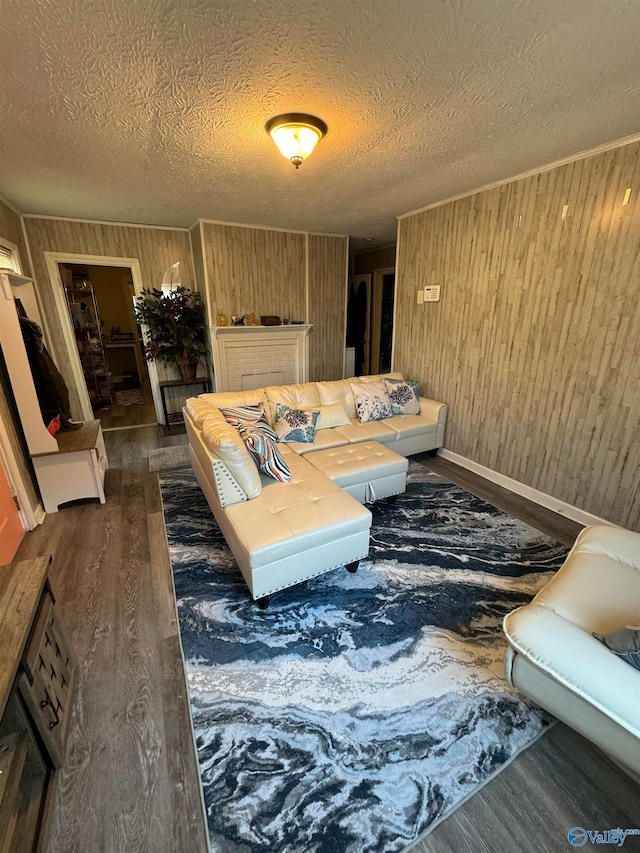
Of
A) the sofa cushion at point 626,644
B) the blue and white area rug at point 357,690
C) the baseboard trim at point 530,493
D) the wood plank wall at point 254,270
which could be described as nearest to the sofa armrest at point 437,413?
the baseboard trim at point 530,493

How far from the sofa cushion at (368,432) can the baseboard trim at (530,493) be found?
2.67 feet

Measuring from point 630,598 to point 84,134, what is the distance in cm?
366

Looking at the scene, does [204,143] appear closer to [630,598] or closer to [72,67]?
[72,67]

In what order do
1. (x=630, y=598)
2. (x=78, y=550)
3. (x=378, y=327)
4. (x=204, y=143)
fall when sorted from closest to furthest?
(x=630, y=598)
(x=204, y=143)
(x=78, y=550)
(x=378, y=327)

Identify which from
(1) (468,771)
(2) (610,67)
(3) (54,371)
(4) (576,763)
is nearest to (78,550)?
(3) (54,371)

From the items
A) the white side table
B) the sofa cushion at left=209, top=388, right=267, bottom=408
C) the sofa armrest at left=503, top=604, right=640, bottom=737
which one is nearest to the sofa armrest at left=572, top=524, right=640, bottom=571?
the sofa armrest at left=503, top=604, right=640, bottom=737

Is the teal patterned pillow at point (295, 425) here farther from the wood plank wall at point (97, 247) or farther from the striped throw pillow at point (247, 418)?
the wood plank wall at point (97, 247)

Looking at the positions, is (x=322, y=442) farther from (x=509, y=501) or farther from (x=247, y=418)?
(x=509, y=501)

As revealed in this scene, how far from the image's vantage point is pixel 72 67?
1.53 metres

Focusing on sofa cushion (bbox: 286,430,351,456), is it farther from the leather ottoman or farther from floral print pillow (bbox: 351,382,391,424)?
floral print pillow (bbox: 351,382,391,424)

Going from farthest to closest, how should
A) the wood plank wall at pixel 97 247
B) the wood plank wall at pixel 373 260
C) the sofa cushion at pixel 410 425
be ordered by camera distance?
1. the wood plank wall at pixel 373 260
2. the wood plank wall at pixel 97 247
3. the sofa cushion at pixel 410 425

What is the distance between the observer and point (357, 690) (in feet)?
5.05

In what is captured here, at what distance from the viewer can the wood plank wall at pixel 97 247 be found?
402cm

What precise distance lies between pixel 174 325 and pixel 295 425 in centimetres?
248
